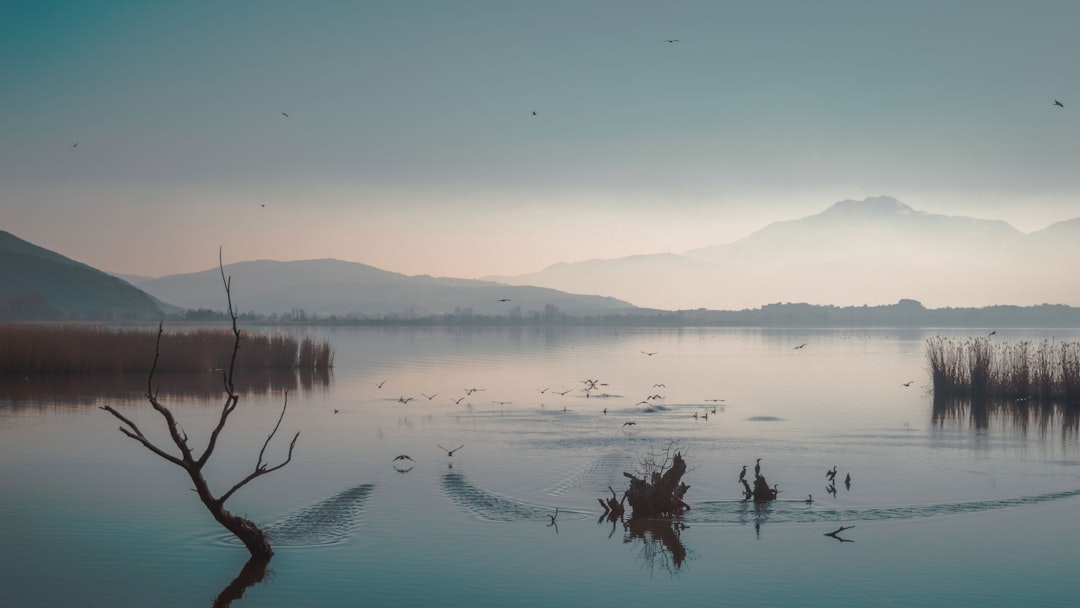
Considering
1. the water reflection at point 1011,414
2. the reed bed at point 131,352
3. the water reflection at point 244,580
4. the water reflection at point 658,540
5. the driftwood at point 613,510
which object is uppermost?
the reed bed at point 131,352

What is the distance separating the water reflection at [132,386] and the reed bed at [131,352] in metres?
0.88

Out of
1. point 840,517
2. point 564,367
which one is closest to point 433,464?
point 840,517

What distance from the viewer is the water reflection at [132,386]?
105 ft

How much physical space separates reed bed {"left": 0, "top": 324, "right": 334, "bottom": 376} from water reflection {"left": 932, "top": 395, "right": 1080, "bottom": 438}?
29.3 m

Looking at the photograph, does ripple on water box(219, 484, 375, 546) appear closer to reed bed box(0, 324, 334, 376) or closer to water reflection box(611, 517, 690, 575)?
water reflection box(611, 517, 690, 575)

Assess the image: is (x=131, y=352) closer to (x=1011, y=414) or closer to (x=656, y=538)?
(x=656, y=538)

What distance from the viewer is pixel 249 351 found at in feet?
154

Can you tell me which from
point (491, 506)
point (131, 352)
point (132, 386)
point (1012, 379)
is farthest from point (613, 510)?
point (131, 352)

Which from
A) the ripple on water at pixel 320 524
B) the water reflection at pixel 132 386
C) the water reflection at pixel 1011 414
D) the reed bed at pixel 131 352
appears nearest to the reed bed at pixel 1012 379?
the water reflection at pixel 1011 414

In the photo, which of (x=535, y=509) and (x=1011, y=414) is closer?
(x=535, y=509)

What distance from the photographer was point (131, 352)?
42.0 m

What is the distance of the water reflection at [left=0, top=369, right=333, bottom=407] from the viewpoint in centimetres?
3216

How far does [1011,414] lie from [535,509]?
22322 mm

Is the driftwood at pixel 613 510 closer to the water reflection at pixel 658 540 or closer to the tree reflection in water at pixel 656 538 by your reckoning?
the tree reflection in water at pixel 656 538
